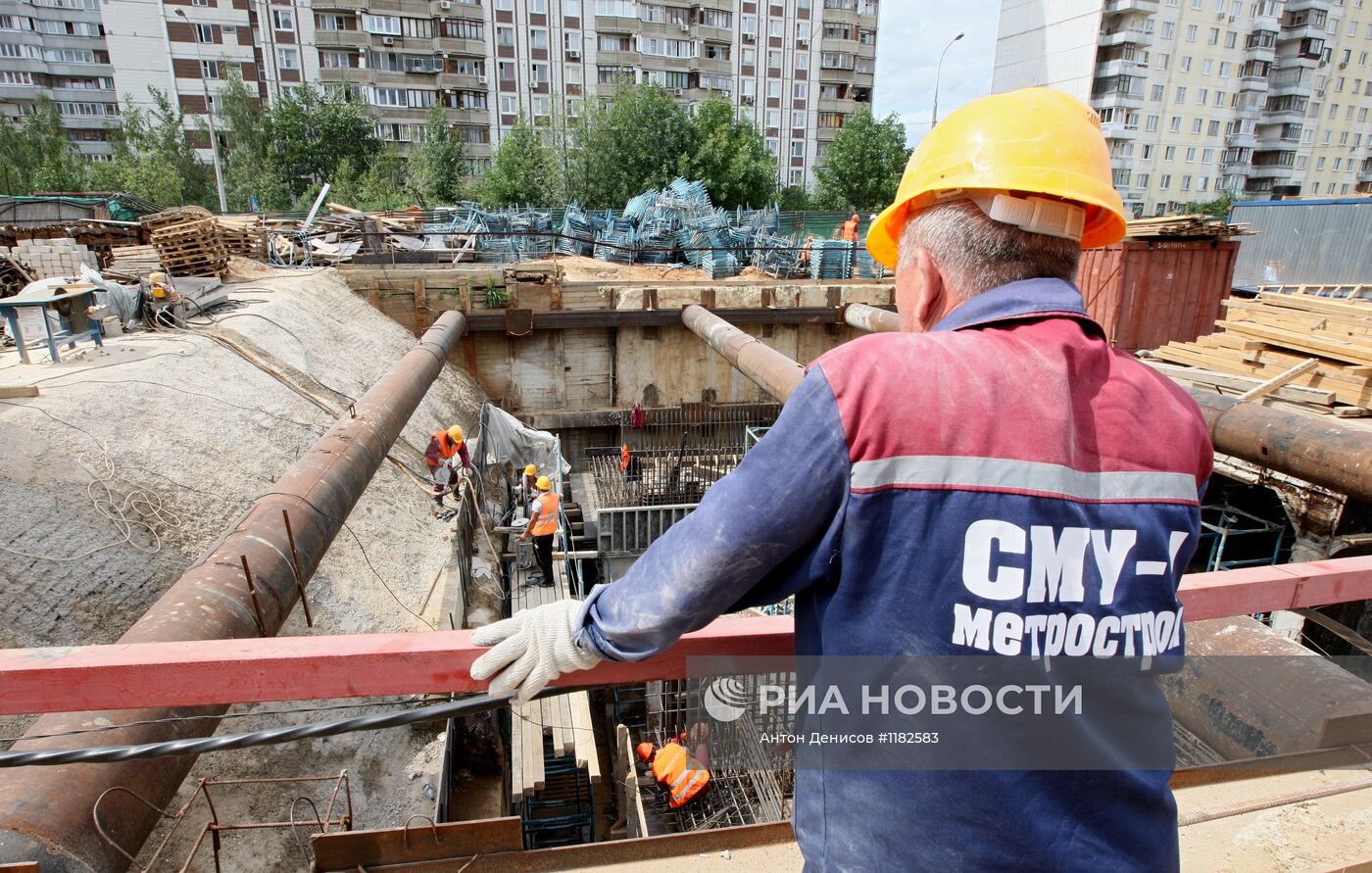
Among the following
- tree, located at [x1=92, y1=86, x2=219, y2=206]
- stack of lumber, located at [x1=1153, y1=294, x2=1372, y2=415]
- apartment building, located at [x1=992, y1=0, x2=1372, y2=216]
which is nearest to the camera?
stack of lumber, located at [x1=1153, y1=294, x2=1372, y2=415]

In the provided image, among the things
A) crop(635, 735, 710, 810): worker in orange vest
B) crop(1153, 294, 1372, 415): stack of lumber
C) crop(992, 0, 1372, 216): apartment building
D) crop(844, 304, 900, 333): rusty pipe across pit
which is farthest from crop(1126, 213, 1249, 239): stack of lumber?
crop(992, 0, 1372, 216): apartment building

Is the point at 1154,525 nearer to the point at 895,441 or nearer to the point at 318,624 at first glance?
the point at 895,441

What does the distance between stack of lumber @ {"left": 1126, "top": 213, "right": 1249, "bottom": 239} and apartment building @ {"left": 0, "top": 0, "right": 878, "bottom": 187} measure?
102 feet

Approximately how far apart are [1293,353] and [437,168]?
119ft

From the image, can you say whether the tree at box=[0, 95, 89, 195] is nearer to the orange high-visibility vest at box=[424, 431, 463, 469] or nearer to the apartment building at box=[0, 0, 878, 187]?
the apartment building at box=[0, 0, 878, 187]

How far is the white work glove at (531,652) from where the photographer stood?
1.36 m

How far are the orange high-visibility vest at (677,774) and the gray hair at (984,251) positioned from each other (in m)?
5.01

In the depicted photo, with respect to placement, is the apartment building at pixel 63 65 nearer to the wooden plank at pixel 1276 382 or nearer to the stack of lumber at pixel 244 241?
the stack of lumber at pixel 244 241

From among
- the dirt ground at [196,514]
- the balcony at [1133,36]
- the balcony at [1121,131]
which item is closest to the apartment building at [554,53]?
the balcony at [1133,36]

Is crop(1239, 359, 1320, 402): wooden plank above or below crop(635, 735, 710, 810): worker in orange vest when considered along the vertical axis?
above

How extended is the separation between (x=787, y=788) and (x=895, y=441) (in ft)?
17.9

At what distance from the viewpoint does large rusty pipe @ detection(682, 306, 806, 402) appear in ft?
33.0

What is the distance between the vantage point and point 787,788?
5.73m

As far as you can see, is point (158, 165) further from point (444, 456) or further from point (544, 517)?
point (544, 517)
